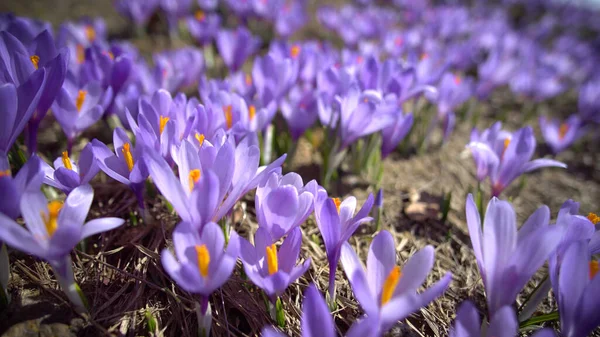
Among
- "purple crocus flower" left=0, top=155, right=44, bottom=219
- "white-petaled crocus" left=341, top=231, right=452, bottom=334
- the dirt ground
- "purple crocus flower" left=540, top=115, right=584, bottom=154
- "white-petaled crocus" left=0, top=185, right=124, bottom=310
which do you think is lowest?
the dirt ground

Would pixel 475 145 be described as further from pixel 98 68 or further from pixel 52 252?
pixel 98 68

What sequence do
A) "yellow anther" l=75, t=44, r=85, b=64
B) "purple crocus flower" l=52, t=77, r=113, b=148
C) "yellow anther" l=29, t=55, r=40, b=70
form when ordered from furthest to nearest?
"yellow anther" l=75, t=44, r=85, b=64 → "purple crocus flower" l=52, t=77, r=113, b=148 → "yellow anther" l=29, t=55, r=40, b=70

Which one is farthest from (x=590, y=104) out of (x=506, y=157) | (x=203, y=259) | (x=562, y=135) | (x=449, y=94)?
(x=203, y=259)

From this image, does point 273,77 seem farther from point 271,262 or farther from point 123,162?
point 271,262

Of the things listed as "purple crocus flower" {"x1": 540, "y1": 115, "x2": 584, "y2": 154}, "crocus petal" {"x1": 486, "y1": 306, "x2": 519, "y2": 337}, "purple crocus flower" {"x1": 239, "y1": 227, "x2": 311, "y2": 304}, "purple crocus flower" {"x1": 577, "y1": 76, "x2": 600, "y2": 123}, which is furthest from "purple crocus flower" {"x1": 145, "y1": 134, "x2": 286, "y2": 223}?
"purple crocus flower" {"x1": 577, "y1": 76, "x2": 600, "y2": 123}

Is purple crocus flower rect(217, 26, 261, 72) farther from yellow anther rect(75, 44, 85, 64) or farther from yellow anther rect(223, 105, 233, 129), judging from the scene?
yellow anther rect(223, 105, 233, 129)

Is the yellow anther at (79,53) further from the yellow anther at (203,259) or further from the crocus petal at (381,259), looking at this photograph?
the crocus petal at (381,259)

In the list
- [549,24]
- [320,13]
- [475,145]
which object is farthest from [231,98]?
[549,24]
